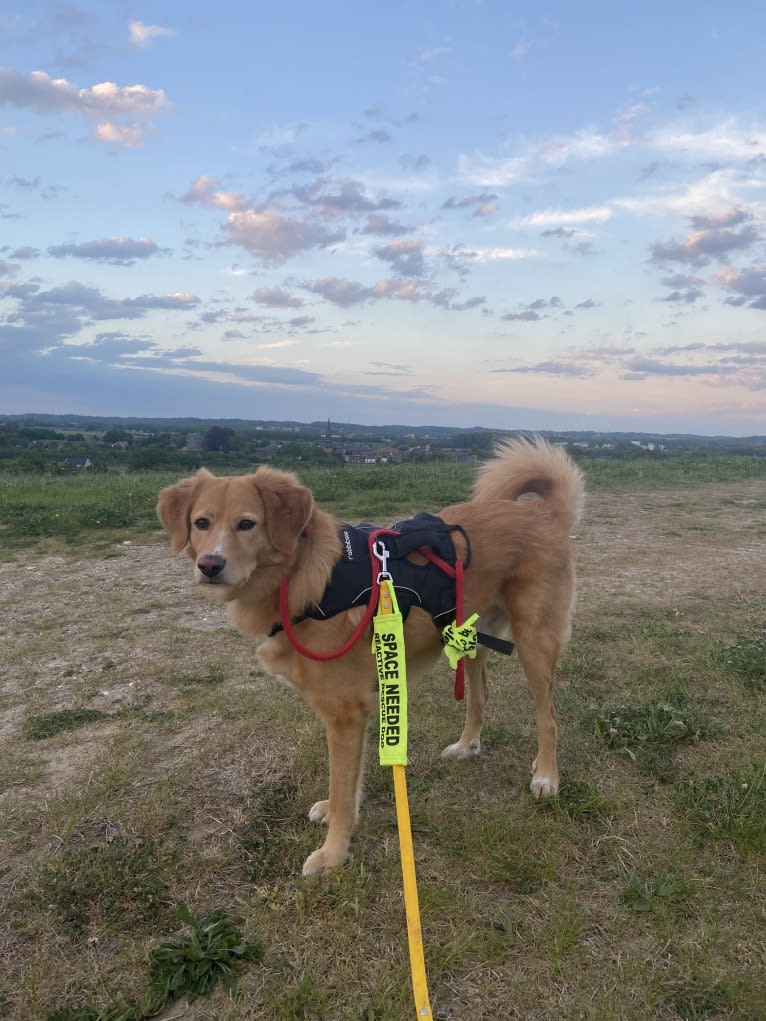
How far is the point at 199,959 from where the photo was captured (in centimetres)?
235

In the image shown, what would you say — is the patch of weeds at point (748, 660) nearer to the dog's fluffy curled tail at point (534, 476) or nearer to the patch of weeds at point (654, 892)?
the dog's fluffy curled tail at point (534, 476)

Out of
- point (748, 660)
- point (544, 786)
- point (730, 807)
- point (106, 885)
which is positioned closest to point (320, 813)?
point (106, 885)

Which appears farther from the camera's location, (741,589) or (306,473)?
(306,473)

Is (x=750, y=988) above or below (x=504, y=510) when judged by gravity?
below

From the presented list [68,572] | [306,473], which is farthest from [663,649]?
[306,473]

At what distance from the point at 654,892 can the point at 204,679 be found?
3.58 metres

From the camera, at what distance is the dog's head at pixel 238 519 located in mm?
2992

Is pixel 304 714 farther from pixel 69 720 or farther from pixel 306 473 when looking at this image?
pixel 306 473

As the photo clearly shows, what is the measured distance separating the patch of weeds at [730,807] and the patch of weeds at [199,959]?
→ 2.21 meters

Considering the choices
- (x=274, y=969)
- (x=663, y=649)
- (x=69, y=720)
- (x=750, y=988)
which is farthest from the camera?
(x=663, y=649)

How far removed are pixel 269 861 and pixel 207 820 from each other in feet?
1.52

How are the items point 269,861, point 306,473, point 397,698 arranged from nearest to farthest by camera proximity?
point 397,698, point 269,861, point 306,473

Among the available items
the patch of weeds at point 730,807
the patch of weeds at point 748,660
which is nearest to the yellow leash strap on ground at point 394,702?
the patch of weeds at point 730,807

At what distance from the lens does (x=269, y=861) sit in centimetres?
297
